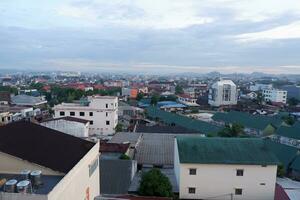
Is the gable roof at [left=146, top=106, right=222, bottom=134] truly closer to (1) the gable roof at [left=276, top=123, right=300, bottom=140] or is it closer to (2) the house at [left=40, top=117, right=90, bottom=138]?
(1) the gable roof at [left=276, top=123, right=300, bottom=140]

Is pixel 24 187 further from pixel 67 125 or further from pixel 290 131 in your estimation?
pixel 290 131

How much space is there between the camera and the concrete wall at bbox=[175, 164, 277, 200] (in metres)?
11.7

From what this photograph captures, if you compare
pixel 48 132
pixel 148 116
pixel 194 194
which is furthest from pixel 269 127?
pixel 48 132

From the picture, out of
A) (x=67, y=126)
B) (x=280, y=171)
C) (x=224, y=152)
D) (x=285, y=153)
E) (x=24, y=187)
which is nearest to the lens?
(x=24, y=187)

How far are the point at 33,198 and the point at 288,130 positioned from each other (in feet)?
68.1

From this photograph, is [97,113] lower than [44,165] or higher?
lower

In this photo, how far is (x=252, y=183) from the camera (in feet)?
38.5

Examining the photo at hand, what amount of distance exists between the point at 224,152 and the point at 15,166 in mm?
7642

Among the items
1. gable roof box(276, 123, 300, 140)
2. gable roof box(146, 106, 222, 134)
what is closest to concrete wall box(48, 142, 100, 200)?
gable roof box(146, 106, 222, 134)

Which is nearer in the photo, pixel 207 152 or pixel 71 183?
pixel 71 183

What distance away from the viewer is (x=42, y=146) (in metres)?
8.53

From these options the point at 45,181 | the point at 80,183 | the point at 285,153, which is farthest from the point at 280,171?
the point at 45,181

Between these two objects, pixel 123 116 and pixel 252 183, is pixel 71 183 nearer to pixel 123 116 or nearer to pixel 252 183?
pixel 252 183

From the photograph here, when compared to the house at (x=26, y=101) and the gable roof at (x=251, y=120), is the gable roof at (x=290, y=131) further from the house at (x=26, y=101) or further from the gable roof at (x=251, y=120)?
the house at (x=26, y=101)
